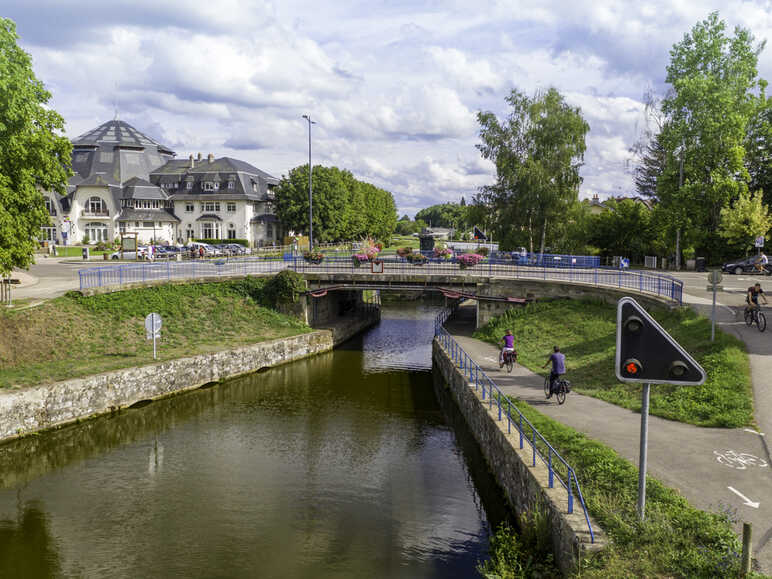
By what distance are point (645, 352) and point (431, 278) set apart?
27768 millimetres

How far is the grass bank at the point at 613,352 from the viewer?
14.5m

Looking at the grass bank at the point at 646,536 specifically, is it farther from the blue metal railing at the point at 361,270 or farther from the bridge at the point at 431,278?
the blue metal railing at the point at 361,270

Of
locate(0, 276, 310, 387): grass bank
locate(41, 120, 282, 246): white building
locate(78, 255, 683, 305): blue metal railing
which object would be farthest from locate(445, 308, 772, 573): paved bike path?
locate(41, 120, 282, 246): white building

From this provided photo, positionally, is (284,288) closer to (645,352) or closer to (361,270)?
(361,270)

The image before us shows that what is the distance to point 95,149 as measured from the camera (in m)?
87.5

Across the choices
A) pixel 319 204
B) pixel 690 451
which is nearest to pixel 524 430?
pixel 690 451

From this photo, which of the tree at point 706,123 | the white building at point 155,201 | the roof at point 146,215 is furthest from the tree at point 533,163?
the roof at point 146,215

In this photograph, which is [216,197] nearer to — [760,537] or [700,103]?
[700,103]

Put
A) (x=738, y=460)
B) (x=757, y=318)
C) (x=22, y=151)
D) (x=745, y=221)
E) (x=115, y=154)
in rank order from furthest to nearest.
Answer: (x=115, y=154) < (x=745, y=221) < (x=22, y=151) < (x=757, y=318) < (x=738, y=460)

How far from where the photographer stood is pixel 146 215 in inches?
3118

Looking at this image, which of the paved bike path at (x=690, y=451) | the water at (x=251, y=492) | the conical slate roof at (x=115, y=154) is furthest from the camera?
the conical slate roof at (x=115, y=154)

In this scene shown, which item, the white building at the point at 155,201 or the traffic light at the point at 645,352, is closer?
the traffic light at the point at 645,352

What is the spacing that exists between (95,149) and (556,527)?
9421cm

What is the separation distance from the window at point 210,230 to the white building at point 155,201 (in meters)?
0.14
